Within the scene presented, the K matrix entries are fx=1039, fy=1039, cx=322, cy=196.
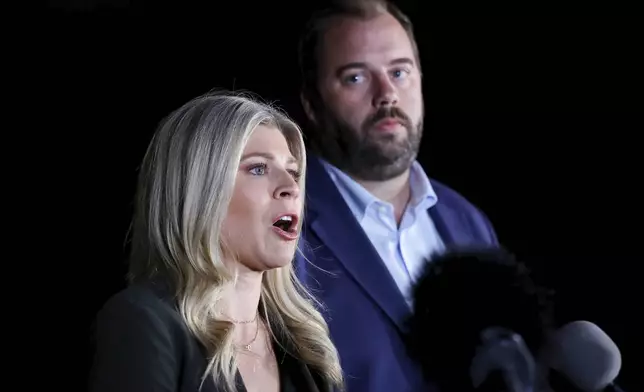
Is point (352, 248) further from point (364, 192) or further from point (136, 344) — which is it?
point (136, 344)

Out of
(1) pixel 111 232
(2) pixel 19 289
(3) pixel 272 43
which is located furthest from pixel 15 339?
(3) pixel 272 43

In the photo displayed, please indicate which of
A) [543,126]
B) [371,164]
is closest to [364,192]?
[371,164]

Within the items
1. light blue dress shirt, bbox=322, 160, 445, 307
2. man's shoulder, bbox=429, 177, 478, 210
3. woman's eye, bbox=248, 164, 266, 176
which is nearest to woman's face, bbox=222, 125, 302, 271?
woman's eye, bbox=248, 164, 266, 176

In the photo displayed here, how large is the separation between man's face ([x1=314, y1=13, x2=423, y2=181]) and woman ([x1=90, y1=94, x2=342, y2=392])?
377 mm

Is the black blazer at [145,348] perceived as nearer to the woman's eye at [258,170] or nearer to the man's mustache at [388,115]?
the woman's eye at [258,170]

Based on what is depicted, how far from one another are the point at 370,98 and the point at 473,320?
0.36 meters

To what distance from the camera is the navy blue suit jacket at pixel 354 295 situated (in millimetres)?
1245

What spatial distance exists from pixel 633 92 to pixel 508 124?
19 cm

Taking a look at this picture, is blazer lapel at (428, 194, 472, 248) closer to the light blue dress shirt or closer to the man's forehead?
the light blue dress shirt

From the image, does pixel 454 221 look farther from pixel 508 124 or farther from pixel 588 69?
pixel 588 69

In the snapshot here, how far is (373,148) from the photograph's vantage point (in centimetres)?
141

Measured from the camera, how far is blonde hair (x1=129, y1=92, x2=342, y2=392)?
96cm

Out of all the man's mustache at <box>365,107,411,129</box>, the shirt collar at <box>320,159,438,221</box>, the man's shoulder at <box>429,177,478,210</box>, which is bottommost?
the man's shoulder at <box>429,177,478,210</box>

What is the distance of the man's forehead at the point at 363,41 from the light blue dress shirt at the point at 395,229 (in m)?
0.15
